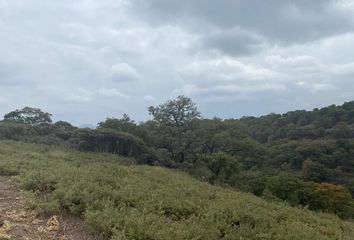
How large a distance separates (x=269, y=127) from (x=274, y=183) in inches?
2313

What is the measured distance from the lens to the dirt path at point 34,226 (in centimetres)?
781

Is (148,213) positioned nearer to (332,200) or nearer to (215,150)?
(332,200)

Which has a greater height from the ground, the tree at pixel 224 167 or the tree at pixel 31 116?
the tree at pixel 31 116

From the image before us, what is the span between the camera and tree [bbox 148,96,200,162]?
→ 1951 inches

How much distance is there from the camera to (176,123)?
2032 inches

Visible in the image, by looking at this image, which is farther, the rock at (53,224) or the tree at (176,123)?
the tree at (176,123)

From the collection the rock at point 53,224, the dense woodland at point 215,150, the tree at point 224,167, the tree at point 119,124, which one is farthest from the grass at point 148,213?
the tree at point 119,124

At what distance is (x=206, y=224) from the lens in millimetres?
8922

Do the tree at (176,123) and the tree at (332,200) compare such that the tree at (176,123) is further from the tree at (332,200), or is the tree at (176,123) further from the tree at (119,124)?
the tree at (332,200)

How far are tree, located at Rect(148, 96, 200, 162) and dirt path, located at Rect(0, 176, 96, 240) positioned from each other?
131ft

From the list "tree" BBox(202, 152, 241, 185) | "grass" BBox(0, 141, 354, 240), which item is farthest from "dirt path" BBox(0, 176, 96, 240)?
"tree" BBox(202, 152, 241, 185)

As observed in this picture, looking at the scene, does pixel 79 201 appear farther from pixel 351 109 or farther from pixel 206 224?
pixel 351 109

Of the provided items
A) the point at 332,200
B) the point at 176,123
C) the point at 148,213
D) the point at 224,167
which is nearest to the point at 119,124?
the point at 176,123

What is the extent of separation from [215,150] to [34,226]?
141 ft
